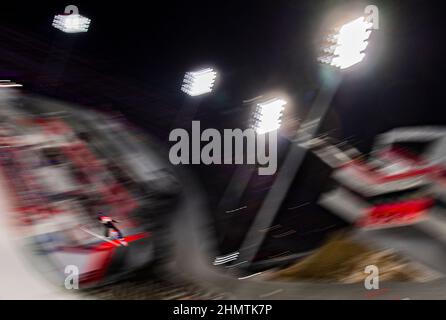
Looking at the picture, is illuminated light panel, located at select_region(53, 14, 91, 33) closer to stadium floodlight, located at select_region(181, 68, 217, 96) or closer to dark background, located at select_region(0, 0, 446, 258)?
dark background, located at select_region(0, 0, 446, 258)

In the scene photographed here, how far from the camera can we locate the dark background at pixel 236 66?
2361 mm

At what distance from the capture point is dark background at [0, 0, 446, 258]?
2361 millimetres

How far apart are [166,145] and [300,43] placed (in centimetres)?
103

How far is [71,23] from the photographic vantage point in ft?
8.39

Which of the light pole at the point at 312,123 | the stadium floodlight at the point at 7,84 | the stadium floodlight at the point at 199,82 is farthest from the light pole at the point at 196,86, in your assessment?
the stadium floodlight at the point at 7,84

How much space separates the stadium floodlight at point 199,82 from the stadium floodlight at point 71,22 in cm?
66

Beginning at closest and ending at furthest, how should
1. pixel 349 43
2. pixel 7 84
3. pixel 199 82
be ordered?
pixel 349 43
pixel 7 84
pixel 199 82

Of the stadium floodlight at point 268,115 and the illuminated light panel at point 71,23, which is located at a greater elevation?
the illuminated light panel at point 71,23

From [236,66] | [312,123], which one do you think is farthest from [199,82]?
[312,123]

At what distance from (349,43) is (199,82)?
34.6 inches

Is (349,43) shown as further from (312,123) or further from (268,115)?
(268,115)

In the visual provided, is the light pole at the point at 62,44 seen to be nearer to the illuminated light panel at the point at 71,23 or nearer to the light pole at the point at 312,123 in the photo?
the illuminated light panel at the point at 71,23

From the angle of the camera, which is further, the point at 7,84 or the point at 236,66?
the point at 236,66
